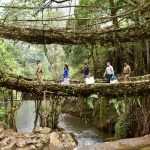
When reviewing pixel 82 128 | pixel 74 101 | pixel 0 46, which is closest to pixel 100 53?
pixel 74 101

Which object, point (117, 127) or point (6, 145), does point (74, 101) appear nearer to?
point (117, 127)

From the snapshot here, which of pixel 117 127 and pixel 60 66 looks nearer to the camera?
pixel 117 127

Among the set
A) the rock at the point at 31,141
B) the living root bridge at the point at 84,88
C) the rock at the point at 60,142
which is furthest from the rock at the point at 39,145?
the living root bridge at the point at 84,88

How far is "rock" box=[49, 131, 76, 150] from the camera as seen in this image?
11.9 metres

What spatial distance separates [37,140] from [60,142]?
75 cm

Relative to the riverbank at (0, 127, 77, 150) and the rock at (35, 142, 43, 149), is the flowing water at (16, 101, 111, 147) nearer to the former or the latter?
the riverbank at (0, 127, 77, 150)

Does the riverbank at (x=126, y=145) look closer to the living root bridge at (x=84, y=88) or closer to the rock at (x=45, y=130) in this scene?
the rock at (x=45, y=130)

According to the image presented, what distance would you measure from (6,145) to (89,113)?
30.5 ft

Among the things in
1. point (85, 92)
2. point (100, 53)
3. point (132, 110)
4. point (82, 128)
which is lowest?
point (82, 128)

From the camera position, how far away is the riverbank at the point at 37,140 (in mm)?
11383

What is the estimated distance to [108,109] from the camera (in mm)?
18125

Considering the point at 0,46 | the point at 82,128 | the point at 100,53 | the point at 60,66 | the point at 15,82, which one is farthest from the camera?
the point at 60,66

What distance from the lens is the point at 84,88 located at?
10.6 m

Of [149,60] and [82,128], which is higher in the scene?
[149,60]
